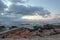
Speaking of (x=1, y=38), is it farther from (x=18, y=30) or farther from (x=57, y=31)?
(x=57, y=31)

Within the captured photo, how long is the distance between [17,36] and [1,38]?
68 centimetres

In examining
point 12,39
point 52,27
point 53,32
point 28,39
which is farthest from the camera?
point 52,27

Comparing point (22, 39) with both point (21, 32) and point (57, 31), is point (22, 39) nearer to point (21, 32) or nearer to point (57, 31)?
point (21, 32)

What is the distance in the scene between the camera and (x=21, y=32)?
269 inches

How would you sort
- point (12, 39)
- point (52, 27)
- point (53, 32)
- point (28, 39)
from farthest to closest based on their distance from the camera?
1. point (52, 27)
2. point (53, 32)
3. point (28, 39)
4. point (12, 39)

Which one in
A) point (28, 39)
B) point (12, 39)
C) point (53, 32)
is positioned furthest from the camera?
point (53, 32)

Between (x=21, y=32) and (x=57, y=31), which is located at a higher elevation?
(x=21, y=32)

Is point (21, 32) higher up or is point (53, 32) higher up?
point (21, 32)

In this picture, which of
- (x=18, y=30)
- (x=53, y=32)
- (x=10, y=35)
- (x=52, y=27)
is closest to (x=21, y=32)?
(x=18, y=30)

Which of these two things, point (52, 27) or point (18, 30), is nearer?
point (18, 30)

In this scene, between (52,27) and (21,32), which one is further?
(52,27)

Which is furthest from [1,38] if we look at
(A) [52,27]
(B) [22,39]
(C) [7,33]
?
(A) [52,27]

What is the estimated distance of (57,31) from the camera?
1135 centimetres

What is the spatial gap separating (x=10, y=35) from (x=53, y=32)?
16.8 feet
